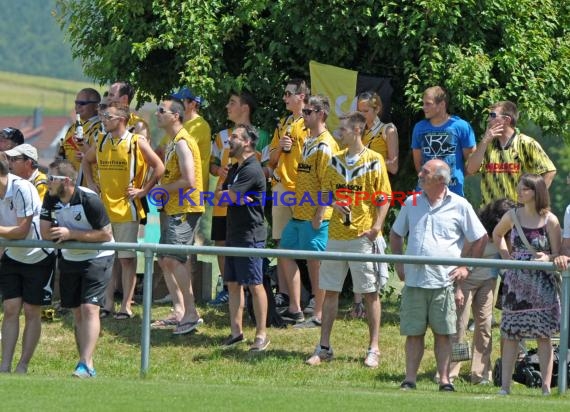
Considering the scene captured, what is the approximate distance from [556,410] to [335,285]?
Result: 2901 millimetres

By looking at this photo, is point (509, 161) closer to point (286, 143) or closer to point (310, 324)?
point (286, 143)

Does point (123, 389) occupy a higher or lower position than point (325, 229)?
lower

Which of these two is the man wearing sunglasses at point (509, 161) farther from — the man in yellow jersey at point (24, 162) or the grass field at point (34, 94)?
the grass field at point (34, 94)

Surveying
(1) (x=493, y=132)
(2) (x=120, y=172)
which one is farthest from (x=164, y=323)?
(1) (x=493, y=132)

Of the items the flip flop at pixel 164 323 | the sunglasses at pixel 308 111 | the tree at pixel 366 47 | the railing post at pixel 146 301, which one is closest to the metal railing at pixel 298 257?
the railing post at pixel 146 301

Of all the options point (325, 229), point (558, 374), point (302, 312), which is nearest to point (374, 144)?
point (325, 229)

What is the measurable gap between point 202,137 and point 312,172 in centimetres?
144

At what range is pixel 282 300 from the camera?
12.7 meters

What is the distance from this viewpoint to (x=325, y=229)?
12.0 metres

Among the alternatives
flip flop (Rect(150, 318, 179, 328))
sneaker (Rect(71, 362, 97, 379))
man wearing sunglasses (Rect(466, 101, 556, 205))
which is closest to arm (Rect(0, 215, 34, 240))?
sneaker (Rect(71, 362, 97, 379))

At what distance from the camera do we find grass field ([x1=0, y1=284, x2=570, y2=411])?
8.54 meters

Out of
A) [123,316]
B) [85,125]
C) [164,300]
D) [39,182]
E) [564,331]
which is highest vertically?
[85,125]

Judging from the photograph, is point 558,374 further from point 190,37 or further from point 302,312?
point 190,37

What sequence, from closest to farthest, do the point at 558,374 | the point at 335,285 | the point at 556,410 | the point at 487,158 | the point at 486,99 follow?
the point at 556,410 < the point at 558,374 < the point at 335,285 < the point at 487,158 < the point at 486,99
